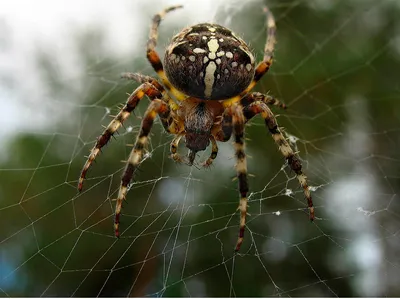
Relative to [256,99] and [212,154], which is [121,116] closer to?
[212,154]

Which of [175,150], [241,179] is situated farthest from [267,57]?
[241,179]

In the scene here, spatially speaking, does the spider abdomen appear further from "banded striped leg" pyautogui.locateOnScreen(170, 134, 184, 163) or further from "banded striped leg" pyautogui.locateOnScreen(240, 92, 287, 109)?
"banded striped leg" pyautogui.locateOnScreen(170, 134, 184, 163)

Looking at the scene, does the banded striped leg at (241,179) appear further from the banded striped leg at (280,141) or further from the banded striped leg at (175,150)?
the banded striped leg at (175,150)

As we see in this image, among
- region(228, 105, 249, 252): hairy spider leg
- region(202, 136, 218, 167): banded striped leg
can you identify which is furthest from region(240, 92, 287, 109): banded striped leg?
region(228, 105, 249, 252): hairy spider leg

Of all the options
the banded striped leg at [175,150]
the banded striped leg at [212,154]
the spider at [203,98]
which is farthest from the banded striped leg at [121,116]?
the banded striped leg at [212,154]

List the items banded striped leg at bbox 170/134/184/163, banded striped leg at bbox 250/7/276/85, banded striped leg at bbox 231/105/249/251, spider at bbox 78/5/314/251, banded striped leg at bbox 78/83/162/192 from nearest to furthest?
banded striped leg at bbox 231/105/249/251 < spider at bbox 78/5/314/251 < banded striped leg at bbox 78/83/162/192 < banded striped leg at bbox 170/134/184/163 < banded striped leg at bbox 250/7/276/85

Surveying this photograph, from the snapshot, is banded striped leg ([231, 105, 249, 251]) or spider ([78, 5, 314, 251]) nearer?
banded striped leg ([231, 105, 249, 251])
